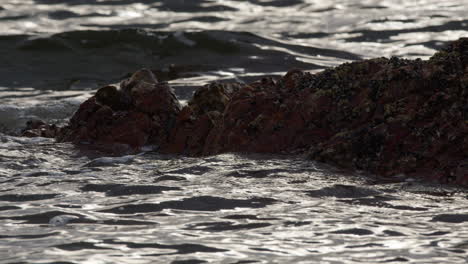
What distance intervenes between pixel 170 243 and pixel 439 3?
53.0 feet

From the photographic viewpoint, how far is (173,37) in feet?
49.5

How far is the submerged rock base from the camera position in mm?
5336

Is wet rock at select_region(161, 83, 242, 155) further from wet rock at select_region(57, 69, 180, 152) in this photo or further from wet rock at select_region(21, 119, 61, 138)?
wet rock at select_region(21, 119, 61, 138)

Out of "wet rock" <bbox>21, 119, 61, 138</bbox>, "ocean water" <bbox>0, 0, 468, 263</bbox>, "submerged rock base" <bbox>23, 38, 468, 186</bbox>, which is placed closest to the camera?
"ocean water" <bbox>0, 0, 468, 263</bbox>

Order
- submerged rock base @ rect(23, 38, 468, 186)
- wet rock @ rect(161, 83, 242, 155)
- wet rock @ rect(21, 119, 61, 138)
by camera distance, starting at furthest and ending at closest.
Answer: wet rock @ rect(21, 119, 61, 138) < wet rock @ rect(161, 83, 242, 155) < submerged rock base @ rect(23, 38, 468, 186)

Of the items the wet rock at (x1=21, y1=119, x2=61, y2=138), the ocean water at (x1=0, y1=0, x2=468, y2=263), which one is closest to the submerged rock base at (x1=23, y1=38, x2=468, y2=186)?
the ocean water at (x1=0, y1=0, x2=468, y2=263)

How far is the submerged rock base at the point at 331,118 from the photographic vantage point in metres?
5.34

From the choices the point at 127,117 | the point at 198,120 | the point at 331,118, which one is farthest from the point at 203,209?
the point at 127,117

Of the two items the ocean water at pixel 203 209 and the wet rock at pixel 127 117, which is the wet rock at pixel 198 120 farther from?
the ocean water at pixel 203 209

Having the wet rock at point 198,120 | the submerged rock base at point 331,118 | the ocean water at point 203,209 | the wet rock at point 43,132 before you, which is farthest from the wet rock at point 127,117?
the wet rock at point 43,132

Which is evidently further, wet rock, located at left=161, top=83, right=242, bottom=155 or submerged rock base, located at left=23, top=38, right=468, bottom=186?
wet rock, located at left=161, top=83, right=242, bottom=155

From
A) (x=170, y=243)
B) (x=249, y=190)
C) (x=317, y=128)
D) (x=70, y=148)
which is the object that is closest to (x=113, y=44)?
(x=70, y=148)

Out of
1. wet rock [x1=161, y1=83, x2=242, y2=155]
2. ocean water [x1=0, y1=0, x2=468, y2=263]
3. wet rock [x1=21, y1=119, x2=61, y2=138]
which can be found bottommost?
ocean water [x1=0, y1=0, x2=468, y2=263]

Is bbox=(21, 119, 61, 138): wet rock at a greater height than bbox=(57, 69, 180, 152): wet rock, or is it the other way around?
bbox=(57, 69, 180, 152): wet rock
